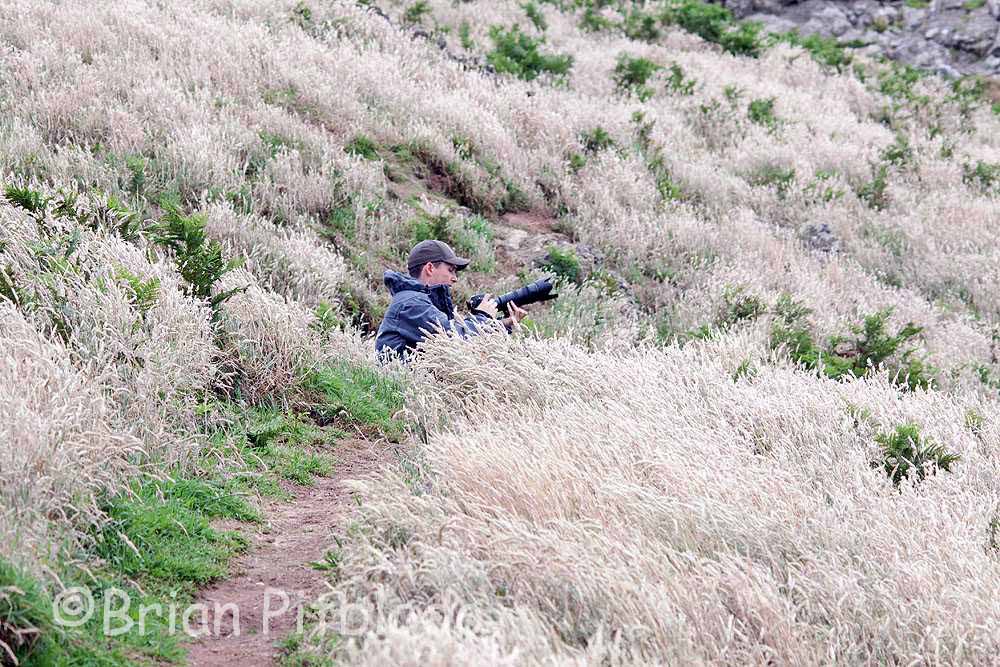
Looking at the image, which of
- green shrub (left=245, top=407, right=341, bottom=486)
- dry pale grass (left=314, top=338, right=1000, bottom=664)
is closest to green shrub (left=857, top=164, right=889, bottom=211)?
dry pale grass (left=314, top=338, right=1000, bottom=664)

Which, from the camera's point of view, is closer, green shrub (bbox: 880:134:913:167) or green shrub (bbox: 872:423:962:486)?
green shrub (bbox: 872:423:962:486)

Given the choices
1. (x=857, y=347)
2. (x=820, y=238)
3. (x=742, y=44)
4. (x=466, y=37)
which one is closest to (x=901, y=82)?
(x=742, y=44)

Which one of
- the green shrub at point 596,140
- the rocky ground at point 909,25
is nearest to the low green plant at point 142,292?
the green shrub at point 596,140

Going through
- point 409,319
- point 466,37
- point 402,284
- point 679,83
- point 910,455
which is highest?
point 910,455

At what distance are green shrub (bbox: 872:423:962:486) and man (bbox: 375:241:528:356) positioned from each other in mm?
2350

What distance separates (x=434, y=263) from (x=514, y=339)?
3.23 ft

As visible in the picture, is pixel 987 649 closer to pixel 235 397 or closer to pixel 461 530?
pixel 461 530

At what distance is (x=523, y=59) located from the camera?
14.4 metres

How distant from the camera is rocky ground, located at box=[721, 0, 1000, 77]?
22.1 meters

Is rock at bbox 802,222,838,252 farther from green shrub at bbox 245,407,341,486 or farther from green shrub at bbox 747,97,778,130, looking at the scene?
green shrub at bbox 245,407,341,486

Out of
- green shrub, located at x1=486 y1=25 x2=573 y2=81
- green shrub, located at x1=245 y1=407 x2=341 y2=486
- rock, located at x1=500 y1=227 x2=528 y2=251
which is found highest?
green shrub, located at x1=245 y1=407 x2=341 y2=486

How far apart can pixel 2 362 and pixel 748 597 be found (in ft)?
9.34

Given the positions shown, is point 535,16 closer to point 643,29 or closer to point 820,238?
point 643,29

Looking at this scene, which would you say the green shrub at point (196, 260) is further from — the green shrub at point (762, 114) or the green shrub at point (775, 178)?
the green shrub at point (762, 114)
